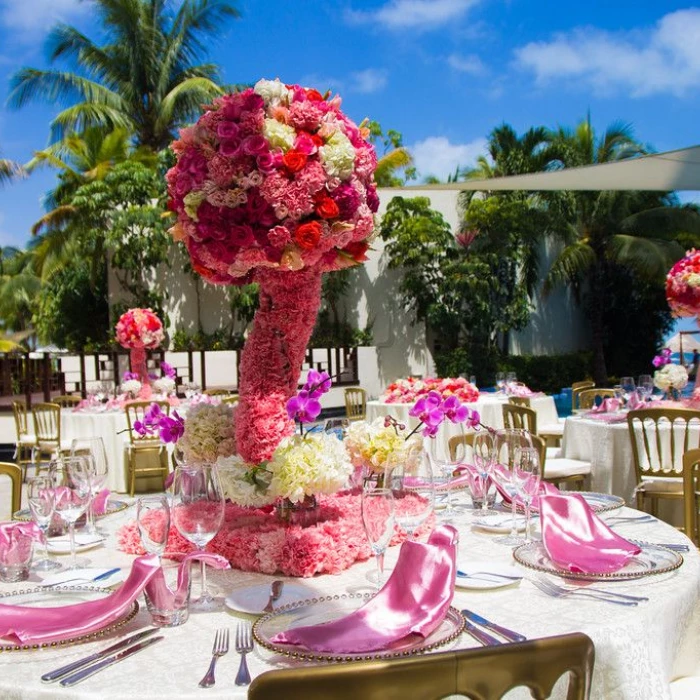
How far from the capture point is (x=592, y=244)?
19.4m

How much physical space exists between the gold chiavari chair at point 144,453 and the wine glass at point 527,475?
464 cm

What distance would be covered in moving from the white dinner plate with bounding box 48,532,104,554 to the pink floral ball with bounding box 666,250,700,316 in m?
3.94

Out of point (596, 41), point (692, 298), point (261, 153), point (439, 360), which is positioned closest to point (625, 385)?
point (692, 298)

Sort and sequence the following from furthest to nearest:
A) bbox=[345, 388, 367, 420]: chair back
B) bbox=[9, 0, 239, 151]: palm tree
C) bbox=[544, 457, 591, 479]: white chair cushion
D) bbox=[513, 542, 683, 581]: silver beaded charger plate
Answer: bbox=[9, 0, 239, 151]: palm tree → bbox=[345, 388, 367, 420]: chair back → bbox=[544, 457, 591, 479]: white chair cushion → bbox=[513, 542, 683, 581]: silver beaded charger plate

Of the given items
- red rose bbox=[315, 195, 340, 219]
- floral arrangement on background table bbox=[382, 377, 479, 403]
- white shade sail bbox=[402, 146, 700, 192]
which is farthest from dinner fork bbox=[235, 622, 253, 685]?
white shade sail bbox=[402, 146, 700, 192]

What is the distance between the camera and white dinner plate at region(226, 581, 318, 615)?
4.94 feet

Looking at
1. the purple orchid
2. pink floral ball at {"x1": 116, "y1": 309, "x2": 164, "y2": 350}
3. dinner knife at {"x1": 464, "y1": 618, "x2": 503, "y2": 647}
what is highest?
pink floral ball at {"x1": 116, "y1": 309, "x2": 164, "y2": 350}

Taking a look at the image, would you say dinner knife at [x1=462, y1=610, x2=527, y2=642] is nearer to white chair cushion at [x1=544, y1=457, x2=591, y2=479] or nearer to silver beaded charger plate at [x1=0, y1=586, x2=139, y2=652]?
silver beaded charger plate at [x1=0, y1=586, x2=139, y2=652]

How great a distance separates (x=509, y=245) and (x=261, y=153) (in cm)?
1637

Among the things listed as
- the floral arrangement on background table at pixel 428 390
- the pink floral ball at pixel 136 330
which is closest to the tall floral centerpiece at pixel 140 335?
the pink floral ball at pixel 136 330

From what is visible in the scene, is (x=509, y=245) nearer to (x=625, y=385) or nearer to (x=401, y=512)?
(x=625, y=385)

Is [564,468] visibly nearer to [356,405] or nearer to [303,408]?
[303,408]

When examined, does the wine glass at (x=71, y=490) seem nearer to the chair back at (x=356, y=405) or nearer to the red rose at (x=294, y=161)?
the red rose at (x=294, y=161)

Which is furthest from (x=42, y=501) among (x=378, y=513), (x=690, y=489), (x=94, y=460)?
(x=690, y=489)
